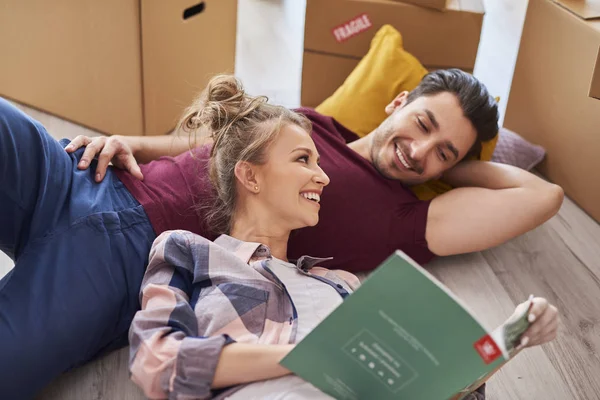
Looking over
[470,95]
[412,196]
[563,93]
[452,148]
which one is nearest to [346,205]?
[412,196]

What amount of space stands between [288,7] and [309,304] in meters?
2.13

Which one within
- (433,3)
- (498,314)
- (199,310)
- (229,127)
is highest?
(433,3)

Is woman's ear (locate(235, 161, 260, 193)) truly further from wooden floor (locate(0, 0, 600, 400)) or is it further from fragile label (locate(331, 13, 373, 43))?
fragile label (locate(331, 13, 373, 43))

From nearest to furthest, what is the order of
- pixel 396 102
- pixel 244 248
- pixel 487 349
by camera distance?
pixel 487 349
pixel 244 248
pixel 396 102

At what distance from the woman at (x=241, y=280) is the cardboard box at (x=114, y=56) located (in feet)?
2.00

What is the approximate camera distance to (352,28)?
2051 millimetres

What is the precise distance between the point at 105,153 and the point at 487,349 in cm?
92

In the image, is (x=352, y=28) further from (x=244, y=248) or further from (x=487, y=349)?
(x=487, y=349)

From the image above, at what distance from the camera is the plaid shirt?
3.40ft

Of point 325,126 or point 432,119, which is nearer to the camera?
point 432,119

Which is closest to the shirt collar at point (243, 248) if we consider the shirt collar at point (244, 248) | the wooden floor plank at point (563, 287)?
the shirt collar at point (244, 248)

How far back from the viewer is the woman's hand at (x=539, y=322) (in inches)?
37.1

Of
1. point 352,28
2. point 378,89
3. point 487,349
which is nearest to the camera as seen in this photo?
point 487,349

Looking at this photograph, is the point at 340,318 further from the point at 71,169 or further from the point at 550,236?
the point at 550,236
